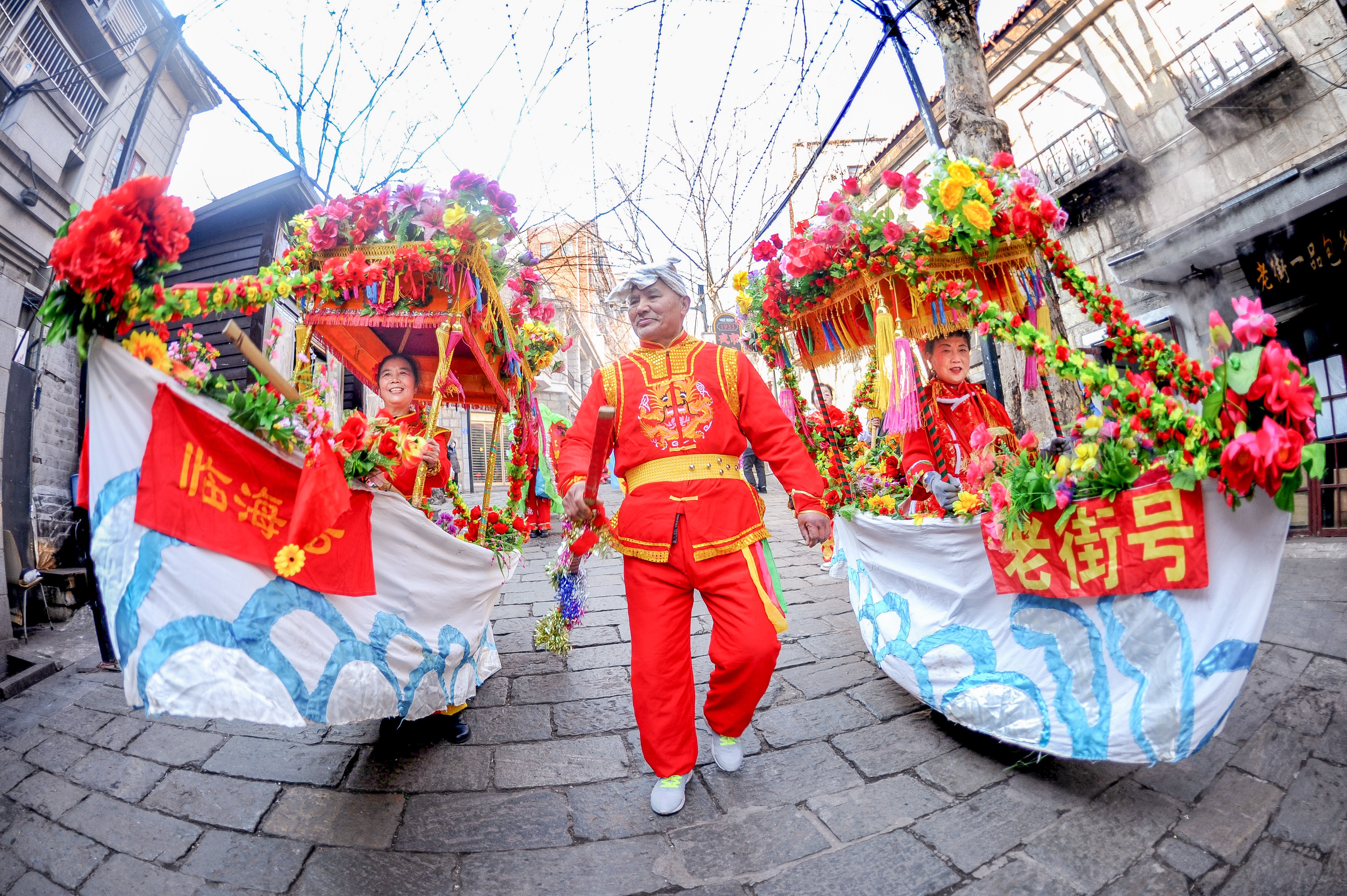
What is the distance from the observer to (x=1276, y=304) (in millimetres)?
6879

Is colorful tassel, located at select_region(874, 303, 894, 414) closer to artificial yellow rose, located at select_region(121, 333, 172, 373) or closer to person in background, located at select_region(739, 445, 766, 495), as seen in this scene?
artificial yellow rose, located at select_region(121, 333, 172, 373)

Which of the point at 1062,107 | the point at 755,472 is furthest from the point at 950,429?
the point at 1062,107

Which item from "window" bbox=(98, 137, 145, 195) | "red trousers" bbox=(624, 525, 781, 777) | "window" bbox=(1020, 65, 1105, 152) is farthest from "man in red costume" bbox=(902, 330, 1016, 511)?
"window" bbox=(1020, 65, 1105, 152)

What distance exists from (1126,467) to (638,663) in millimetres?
1823

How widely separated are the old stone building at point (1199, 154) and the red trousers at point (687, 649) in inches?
132

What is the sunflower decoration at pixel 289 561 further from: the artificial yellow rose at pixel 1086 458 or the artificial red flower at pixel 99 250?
the artificial yellow rose at pixel 1086 458

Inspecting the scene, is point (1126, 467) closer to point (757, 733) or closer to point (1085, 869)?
point (1085, 869)

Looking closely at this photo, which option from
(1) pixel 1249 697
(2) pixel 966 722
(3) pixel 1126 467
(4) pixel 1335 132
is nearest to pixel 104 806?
(2) pixel 966 722

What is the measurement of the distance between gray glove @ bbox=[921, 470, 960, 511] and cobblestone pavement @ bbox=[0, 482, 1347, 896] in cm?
100

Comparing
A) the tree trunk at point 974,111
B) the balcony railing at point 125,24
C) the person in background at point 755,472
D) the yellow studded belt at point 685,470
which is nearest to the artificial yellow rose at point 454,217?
the yellow studded belt at point 685,470

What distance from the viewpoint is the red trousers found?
225cm

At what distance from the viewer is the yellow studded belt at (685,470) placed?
8.14ft

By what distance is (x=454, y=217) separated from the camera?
2869mm

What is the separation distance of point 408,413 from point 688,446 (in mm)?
1856
